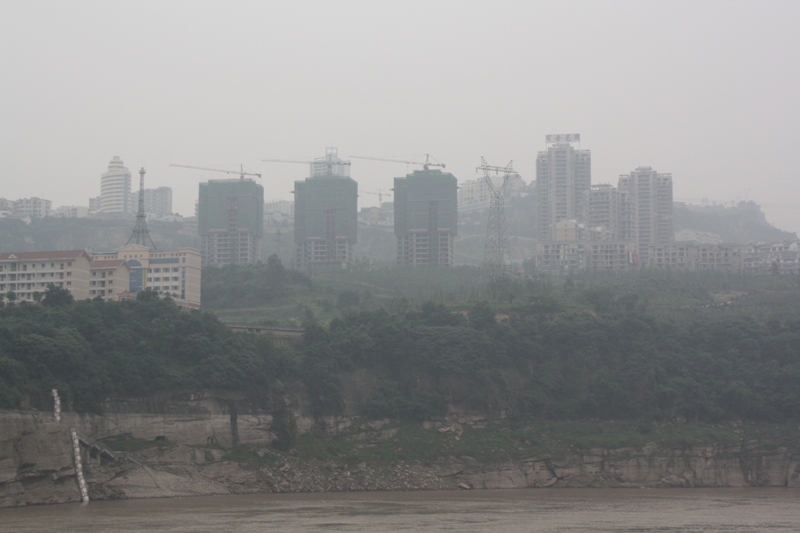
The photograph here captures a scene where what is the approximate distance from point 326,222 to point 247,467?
76.1 metres

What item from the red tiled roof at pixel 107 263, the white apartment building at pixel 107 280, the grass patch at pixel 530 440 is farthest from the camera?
the red tiled roof at pixel 107 263

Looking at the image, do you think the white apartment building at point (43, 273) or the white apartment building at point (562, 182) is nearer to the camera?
the white apartment building at point (43, 273)

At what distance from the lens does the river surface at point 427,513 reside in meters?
40.6

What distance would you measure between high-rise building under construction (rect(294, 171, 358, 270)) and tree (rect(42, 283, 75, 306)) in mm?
60421

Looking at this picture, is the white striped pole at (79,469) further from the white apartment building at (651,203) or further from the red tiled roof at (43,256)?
the white apartment building at (651,203)

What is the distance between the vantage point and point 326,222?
131m

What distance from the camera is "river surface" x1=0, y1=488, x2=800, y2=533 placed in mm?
40562

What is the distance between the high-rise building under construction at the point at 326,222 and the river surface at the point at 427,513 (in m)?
75.0

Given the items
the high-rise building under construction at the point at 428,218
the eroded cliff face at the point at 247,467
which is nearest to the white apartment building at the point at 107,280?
the eroded cliff face at the point at 247,467

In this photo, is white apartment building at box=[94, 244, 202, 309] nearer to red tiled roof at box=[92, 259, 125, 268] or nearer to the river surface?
red tiled roof at box=[92, 259, 125, 268]

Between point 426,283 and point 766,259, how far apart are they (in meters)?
45.3

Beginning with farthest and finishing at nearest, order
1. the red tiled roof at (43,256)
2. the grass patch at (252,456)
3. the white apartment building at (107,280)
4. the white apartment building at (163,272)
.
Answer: the white apartment building at (163,272) < the white apartment building at (107,280) < the red tiled roof at (43,256) < the grass patch at (252,456)

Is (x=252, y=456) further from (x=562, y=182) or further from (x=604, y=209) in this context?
(x=562, y=182)

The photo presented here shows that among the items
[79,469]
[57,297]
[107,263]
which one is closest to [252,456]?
[79,469]
